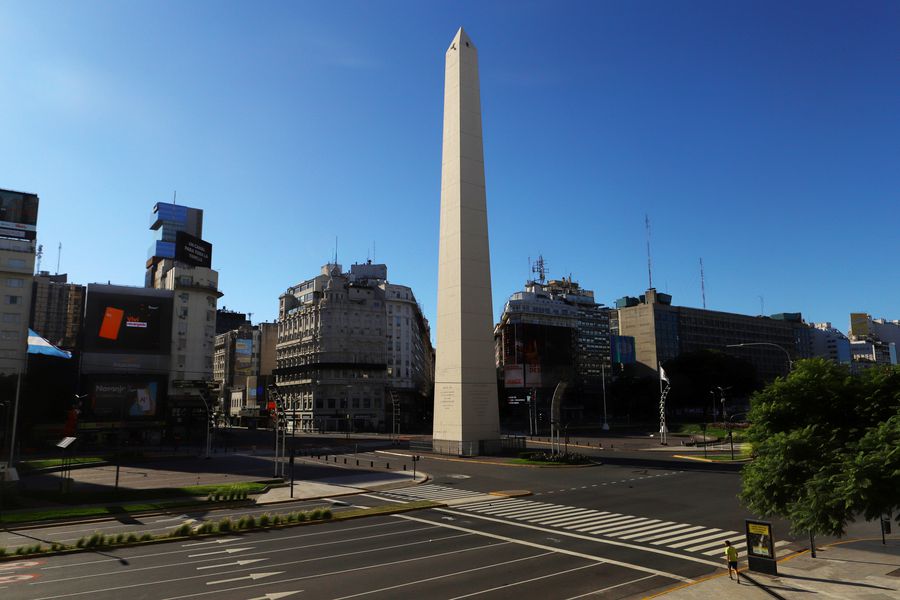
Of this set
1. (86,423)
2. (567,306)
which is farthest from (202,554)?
(567,306)

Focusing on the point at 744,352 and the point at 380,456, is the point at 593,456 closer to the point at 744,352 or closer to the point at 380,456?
the point at 380,456

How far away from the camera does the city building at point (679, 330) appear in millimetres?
169625

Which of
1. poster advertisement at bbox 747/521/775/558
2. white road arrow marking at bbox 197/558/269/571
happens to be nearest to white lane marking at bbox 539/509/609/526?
poster advertisement at bbox 747/521/775/558

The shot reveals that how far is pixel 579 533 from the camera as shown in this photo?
24172 mm

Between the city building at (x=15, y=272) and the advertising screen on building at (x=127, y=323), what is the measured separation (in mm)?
7744

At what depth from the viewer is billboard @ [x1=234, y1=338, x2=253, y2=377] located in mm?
157125

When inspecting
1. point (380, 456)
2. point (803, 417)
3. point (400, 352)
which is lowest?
point (380, 456)

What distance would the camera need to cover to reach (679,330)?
174250 millimetres

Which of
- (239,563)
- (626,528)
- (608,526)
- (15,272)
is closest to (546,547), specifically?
(608,526)

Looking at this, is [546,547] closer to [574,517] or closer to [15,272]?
[574,517]

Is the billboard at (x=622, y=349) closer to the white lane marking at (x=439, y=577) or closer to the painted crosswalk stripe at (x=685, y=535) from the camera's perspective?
the painted crosswalk stripe at (x=685, y=535)

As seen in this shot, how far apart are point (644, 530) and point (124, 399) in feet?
266

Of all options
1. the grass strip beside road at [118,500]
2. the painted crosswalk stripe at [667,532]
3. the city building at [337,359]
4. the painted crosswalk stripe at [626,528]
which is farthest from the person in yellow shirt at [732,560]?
the city building at [337,359]

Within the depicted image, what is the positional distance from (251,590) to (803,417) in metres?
18.7
